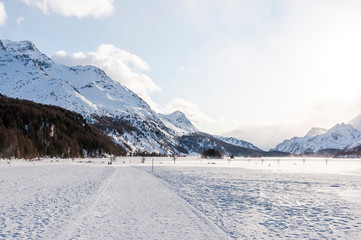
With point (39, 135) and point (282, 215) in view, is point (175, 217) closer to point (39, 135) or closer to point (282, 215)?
point (282, 215)

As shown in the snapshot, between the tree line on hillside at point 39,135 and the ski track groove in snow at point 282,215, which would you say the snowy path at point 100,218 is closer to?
the ski track groove in snow at point 282,215

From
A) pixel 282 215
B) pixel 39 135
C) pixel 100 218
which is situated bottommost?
pixel 282 215

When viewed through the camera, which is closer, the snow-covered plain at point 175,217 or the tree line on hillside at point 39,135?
the snow-covered plain at point 175,217

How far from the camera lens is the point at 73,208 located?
42.2 ft

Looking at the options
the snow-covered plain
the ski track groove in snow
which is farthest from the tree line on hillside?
the ski track groove in snow

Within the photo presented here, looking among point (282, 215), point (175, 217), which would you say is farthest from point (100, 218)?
point (282, 215)

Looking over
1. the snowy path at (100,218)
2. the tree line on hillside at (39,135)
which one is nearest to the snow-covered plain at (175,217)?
the snowy path at (100,218)

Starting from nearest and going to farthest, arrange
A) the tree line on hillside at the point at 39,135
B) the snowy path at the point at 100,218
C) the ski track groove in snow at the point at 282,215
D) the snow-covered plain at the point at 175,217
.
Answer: the snowy path at the point at 100,218 → the snow-covered plain at the point at 175,217 → the ski track groove in snow at the point at 282,215 → the tree line on hillside at the point at 39,135

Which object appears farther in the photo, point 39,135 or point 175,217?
point 39,135

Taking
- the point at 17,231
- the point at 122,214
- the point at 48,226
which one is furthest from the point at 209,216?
the point at 17,231

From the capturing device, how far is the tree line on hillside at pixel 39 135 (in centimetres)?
8148

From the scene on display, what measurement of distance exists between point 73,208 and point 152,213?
397 centimetres

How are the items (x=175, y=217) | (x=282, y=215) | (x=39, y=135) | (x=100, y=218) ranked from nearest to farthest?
(x=100, y=218), (x=175, y=217), (x=282, y=215), (x=39, y=135)

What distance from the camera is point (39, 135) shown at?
109188 millimetres
